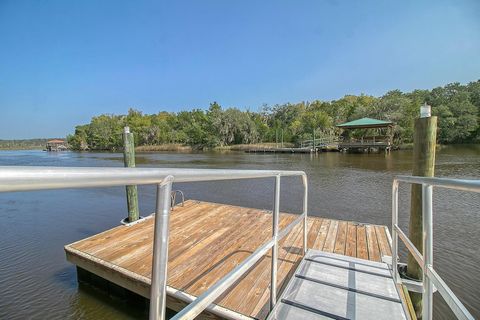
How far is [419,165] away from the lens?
2.98 metres

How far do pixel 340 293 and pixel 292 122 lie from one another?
44573mm

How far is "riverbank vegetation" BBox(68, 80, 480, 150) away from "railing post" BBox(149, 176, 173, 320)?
22743 mm

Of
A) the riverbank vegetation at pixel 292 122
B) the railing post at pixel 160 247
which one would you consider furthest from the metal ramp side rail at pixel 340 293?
the riverbank vegetation at pixel 292 122

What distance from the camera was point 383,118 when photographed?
30703 millimetres

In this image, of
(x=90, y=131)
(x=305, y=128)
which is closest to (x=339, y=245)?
(x=305, y=128)

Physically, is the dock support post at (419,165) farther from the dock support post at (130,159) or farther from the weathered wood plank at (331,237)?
the dock support post at (130,159)

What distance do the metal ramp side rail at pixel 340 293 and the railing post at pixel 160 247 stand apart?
1261 millimetres

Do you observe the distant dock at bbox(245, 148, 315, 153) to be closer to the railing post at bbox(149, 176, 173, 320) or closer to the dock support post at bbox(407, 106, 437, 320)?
the dock support post at bbox(407, 106, 437, 320)

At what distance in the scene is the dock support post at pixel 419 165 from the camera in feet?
9.48

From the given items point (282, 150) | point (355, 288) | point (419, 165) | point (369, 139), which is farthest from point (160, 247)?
point (282, 150)

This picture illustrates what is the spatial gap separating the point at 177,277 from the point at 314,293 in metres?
1.31

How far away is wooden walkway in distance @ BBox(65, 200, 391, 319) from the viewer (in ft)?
8.03

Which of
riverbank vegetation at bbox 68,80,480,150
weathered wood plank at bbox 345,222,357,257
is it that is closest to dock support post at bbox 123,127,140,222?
weathered wood plank at bbox 345,222,357,257

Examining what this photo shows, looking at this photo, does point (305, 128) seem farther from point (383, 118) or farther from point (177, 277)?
point (177, 277)
